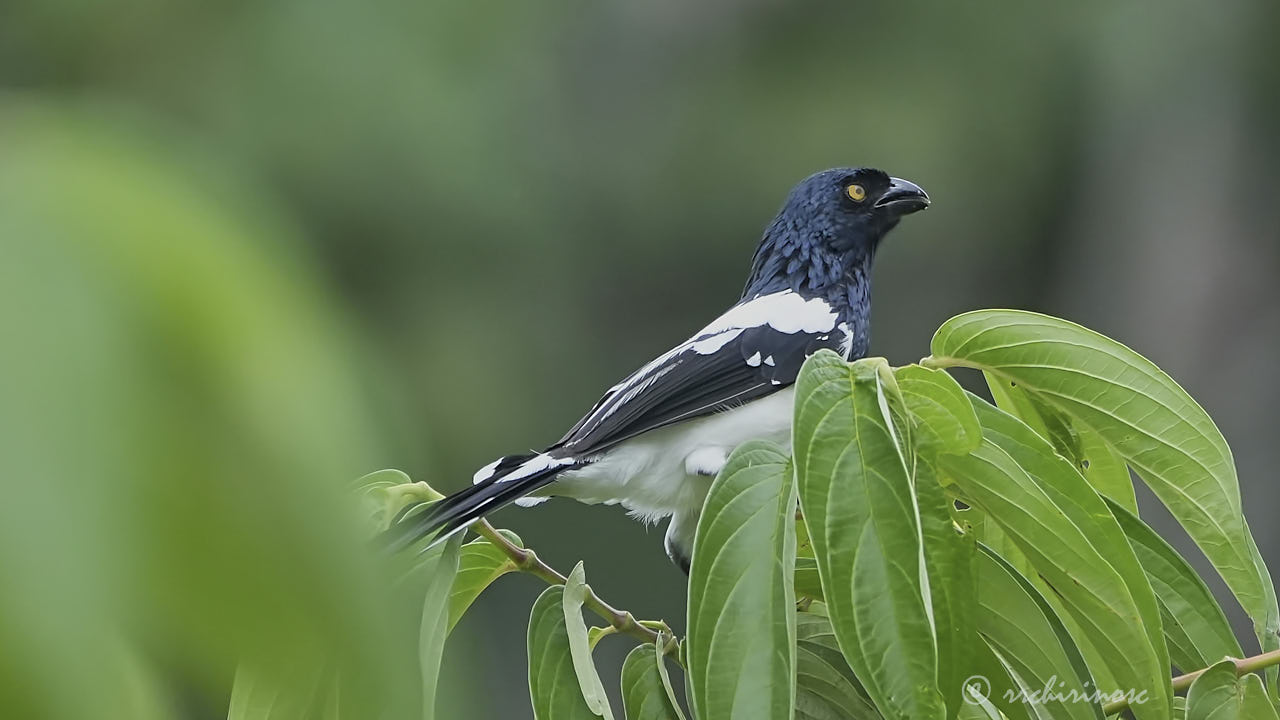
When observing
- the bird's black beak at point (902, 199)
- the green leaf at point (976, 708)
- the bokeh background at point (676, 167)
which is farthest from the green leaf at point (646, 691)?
the bokeh background at point (676, 167)

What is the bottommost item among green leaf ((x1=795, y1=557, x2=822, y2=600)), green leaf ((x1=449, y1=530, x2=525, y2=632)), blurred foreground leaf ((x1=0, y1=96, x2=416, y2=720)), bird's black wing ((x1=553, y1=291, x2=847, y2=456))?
green leaf ((x1=795, y1=557, x2=822, y2=600))

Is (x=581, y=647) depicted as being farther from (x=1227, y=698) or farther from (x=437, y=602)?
(x=1227, y=698)

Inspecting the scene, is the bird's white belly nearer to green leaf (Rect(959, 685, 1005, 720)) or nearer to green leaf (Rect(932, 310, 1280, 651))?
green leaf (Rect(932, 310, 1280, 651))

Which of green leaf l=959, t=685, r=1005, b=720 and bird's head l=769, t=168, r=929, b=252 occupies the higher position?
bird's head l=769, t=168, r=929, b=252

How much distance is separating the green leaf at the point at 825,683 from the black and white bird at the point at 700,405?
631 mm

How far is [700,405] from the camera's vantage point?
95.2 inches

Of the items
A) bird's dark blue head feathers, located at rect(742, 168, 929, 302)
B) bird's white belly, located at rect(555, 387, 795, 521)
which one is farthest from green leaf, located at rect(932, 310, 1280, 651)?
bird's dark blue head feathers, located at rect(742, 168, 929, 302)

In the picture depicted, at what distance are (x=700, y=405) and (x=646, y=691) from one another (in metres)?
1.07

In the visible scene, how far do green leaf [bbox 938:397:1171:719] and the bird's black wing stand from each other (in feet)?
3.62

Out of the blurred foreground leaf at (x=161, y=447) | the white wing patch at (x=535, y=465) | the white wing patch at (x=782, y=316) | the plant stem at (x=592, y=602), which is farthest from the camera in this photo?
the white wing patch at (x=782, y=316)

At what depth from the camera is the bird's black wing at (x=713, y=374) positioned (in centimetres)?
234

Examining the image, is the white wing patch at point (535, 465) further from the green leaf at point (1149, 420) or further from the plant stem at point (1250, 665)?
the plant stem at point (1250, 665)

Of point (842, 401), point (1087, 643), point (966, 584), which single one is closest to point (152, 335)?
point (842, 401)

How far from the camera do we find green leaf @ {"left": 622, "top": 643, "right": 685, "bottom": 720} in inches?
54.6
